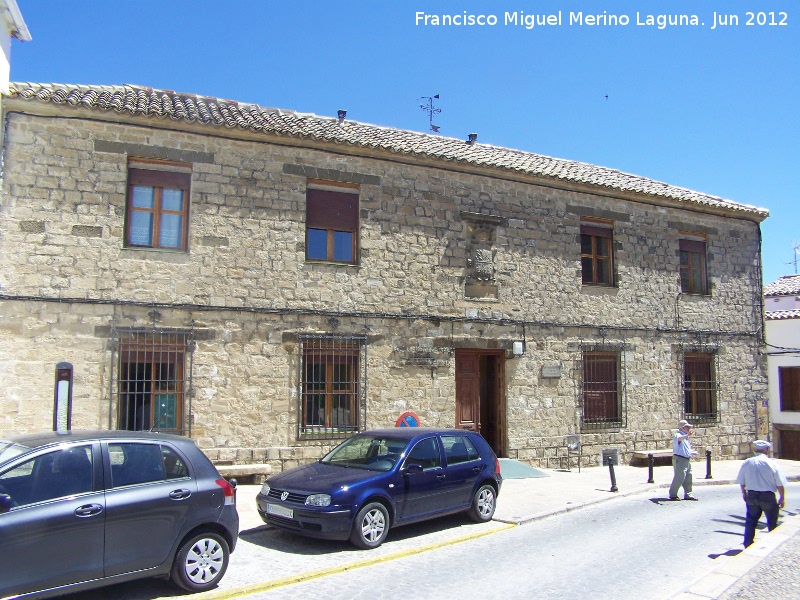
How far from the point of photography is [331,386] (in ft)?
38.9

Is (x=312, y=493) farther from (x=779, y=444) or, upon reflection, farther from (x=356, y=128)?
(x=779, y=444)

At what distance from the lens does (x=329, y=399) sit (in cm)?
1184

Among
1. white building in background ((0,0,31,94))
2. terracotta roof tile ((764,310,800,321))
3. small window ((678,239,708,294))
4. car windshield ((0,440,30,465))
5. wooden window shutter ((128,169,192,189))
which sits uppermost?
white building in background ((0,0,31,94))

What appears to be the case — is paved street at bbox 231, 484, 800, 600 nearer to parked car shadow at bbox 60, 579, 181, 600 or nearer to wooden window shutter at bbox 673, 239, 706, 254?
parked car shadow at bbox 60, 579, 181, 600

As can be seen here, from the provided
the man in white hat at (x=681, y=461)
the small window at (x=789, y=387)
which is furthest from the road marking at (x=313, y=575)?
the small window at (x=789, y=387)

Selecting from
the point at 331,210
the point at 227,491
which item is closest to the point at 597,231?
the point at 331,210

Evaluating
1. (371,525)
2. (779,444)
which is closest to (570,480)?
(371,525)

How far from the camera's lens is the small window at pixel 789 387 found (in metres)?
24.1

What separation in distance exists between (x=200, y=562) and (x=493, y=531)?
4.05 m

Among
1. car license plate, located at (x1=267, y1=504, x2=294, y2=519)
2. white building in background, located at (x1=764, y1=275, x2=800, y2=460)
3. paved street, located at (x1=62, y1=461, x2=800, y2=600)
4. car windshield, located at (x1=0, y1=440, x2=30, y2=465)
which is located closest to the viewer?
car windshield, located at (x1=0, y1=440, x2=30, y2=465)

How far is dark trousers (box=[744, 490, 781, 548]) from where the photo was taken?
7.38m

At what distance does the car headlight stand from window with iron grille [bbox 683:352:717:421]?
11346 millimetres

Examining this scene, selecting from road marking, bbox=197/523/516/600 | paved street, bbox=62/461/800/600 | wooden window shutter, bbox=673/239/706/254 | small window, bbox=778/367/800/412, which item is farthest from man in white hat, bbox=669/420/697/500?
small window, bbox=778/367/800/412

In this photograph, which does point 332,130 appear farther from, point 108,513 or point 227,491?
point 108,513
